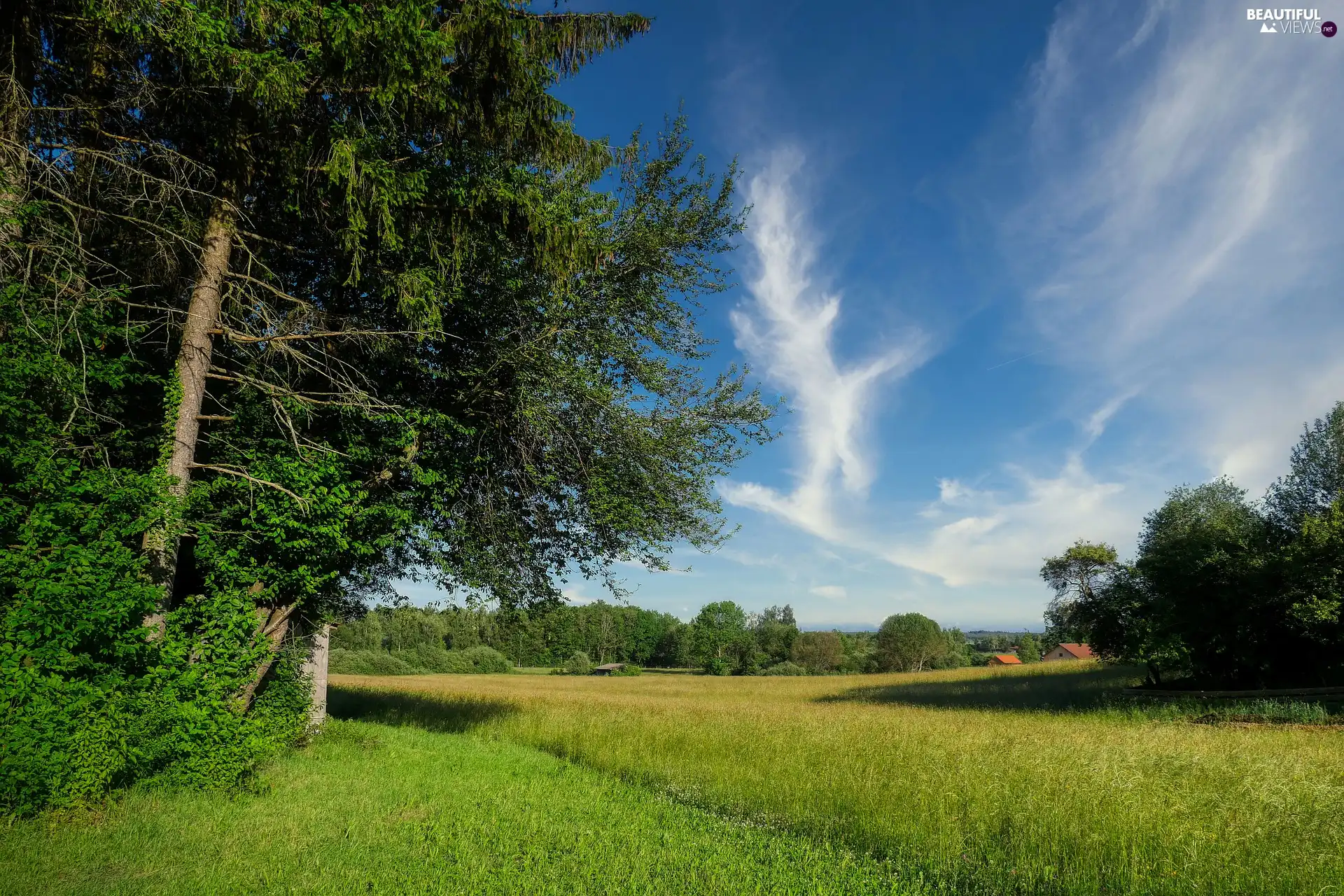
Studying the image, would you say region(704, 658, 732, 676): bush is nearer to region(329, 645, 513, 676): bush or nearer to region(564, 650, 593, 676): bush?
region(564, 650, 593, 676): bush

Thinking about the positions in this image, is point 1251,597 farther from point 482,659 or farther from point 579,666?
point 579,666

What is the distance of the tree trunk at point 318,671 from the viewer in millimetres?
11961

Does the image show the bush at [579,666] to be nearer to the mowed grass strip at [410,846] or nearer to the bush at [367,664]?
the bush at [367,664]

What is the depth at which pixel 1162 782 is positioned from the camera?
7.03 m

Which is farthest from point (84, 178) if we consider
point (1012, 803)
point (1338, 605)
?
point (1338, 605)

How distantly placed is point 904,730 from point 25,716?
44.2ft

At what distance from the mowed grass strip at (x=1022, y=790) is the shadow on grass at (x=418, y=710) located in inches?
19.2

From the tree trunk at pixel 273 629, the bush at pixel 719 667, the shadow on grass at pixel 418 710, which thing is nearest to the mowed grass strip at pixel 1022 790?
the shadow on grass at pixel 418 710

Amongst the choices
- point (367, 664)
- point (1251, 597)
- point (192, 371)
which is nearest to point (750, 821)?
point (192, 371)

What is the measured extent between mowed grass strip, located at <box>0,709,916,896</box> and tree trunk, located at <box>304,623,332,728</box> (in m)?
3.93

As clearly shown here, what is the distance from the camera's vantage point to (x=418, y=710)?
17656 millimetres

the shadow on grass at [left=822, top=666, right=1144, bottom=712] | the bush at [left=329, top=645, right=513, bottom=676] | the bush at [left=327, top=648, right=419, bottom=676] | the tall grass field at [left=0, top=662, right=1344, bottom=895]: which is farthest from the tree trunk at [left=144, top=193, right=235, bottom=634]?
the bush at [left=329, top=645, right=513, bottom=676]

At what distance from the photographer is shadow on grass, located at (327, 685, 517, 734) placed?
1544 centimetres

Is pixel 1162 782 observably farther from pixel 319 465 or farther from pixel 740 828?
pixel 319 465
